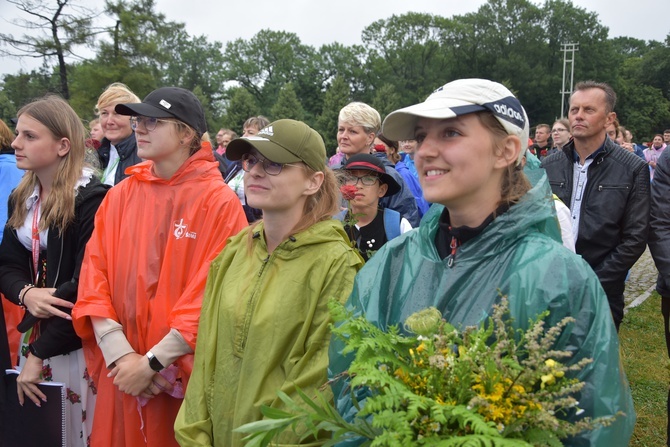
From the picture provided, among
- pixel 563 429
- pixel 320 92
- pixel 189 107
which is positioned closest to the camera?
pixel 563 429

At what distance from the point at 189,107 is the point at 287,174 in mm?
1026

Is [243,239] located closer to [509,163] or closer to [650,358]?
[509,163]

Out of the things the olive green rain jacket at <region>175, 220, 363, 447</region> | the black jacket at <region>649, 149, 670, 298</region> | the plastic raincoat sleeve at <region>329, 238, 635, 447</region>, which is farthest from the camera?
the black jacket at <region>649, 149, 670, 298</region>

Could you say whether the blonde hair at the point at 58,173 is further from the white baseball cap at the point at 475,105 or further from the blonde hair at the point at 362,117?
the blonde hair at the point at 362,117

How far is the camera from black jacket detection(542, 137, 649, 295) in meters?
4.46

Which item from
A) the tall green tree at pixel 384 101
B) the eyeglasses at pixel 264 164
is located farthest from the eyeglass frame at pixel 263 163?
the tall green tree at pixel 384 101

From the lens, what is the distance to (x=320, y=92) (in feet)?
225

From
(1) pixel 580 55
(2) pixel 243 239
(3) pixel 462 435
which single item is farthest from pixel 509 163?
(1) pixel 580 55

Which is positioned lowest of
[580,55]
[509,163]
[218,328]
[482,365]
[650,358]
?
[650,358]

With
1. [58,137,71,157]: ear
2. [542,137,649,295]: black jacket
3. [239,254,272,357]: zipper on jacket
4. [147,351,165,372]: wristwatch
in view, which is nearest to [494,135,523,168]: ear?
[239,254,272,357]: zipper on jacket

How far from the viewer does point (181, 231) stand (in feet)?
10.4

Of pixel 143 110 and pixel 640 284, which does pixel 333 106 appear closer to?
pixel 640 284

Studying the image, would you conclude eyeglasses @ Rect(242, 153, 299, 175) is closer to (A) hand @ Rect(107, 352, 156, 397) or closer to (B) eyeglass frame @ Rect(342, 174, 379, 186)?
(A) hand @ Rect(107, 352, 156, 397)

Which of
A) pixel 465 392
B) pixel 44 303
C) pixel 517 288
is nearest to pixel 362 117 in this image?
pixel 44 303
